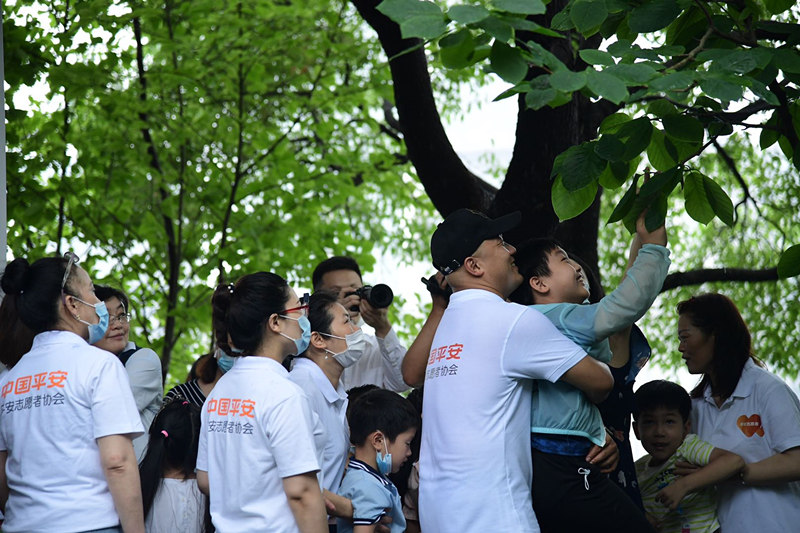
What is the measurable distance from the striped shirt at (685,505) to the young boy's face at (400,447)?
1118mm

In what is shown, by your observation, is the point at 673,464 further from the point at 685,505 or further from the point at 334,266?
the point at 334,266

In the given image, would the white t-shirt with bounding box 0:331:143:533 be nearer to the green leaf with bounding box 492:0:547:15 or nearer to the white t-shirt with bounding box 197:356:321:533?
the white t-shirt with bounding box 197:356:321:533

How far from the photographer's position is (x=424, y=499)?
11.0ft

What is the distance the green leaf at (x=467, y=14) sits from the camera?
2365 mm

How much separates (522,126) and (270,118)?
12.0 feet

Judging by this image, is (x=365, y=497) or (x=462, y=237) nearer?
(x=462, y=237)

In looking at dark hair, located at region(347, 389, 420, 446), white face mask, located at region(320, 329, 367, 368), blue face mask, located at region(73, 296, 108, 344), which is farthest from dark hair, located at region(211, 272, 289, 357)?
dark hair, located at region(347, 389, 420, 446)

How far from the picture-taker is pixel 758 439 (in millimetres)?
4285

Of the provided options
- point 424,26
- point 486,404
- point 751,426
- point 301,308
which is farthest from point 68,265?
point 751,426

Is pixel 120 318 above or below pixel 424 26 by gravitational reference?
below

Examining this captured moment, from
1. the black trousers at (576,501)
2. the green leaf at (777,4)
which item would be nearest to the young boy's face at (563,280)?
the black trousers at (576,501)

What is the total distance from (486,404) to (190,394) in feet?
6.17

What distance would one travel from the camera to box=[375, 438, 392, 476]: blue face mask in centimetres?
409

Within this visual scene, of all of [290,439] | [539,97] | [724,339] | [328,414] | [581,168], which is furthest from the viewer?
[724,339]
